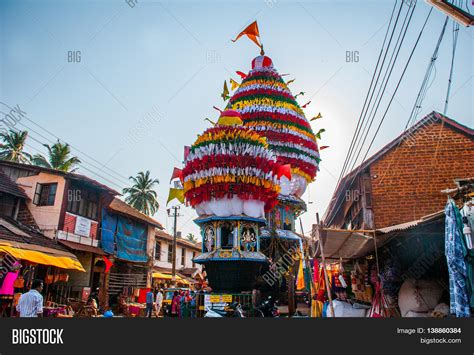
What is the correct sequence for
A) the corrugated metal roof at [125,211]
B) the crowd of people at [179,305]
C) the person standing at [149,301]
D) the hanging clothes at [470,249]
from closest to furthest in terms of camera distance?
the hanging clothes at [470,249]
the crowd of people at [179,305]
the person standing at [149,301]
the corrugated metal roof at [125,211]

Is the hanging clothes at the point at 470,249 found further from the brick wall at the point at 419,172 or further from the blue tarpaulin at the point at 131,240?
the blue tarpaulin at the point at 131,240

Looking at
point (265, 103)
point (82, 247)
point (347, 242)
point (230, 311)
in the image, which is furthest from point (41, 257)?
point (347, 242)

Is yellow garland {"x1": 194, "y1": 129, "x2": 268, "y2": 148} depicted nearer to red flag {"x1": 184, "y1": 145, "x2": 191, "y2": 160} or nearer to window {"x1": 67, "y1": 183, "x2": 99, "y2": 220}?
red flag {"x1": 184, "y1": 145, "x2": 191, "y2": 160}

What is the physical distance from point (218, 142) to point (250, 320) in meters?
7.72

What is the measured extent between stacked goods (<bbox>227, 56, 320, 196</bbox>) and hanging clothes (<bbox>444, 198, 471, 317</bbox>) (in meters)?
9.38

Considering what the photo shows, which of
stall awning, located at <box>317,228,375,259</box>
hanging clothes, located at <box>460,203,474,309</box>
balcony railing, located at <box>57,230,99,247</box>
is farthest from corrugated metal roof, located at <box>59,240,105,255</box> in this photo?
hanging clothes, located at <box>460,203,474,309</box>

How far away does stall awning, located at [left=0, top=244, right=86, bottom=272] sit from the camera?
15.1 meters

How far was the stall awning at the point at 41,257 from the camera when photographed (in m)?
15.1

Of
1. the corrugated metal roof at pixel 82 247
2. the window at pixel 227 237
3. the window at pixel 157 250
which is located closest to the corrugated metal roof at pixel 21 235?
the corrugated metal roof at pixel 82 247

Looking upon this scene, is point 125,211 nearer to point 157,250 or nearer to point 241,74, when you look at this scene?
point 157,250

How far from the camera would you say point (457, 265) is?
22.6 ft

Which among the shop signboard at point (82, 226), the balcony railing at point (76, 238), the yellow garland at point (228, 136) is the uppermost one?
the yellow garland at point (228, 136)

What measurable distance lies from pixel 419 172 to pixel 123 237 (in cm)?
2107

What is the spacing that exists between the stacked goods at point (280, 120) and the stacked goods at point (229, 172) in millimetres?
4193
